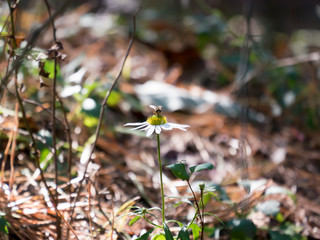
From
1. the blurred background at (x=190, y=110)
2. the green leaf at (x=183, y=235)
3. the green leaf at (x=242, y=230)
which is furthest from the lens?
the blurred background at (x=190, y=110)

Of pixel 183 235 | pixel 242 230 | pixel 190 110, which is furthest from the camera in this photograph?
pixel 190 110

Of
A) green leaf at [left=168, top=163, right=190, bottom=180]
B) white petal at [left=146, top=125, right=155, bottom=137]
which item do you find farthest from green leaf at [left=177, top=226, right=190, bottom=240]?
white petal at [left=146, top=125, right=155, bottom=137]

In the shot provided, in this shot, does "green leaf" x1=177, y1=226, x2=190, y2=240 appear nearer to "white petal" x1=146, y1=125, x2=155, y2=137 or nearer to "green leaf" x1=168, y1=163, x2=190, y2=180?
"green leaf" x1=168, y1=163, x2=190, y2=180

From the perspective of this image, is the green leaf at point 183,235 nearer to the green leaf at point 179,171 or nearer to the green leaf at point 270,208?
the green leaf at point 179,171

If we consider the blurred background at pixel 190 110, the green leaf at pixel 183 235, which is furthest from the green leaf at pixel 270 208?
the green leaf at pixel 183 235

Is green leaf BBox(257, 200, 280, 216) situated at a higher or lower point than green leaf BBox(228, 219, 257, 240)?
higher

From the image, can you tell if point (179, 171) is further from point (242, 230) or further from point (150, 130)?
point (242, 230)

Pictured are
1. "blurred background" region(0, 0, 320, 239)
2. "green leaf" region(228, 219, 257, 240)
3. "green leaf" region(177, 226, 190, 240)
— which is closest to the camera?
"green leaf" region(177, 226, 190, 240)

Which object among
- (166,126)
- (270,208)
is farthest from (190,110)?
(166,126)

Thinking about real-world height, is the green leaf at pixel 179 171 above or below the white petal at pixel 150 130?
below

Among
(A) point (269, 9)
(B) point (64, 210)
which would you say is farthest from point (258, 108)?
(A) point (269, 9)

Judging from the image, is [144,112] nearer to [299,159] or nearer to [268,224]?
[299,159]
